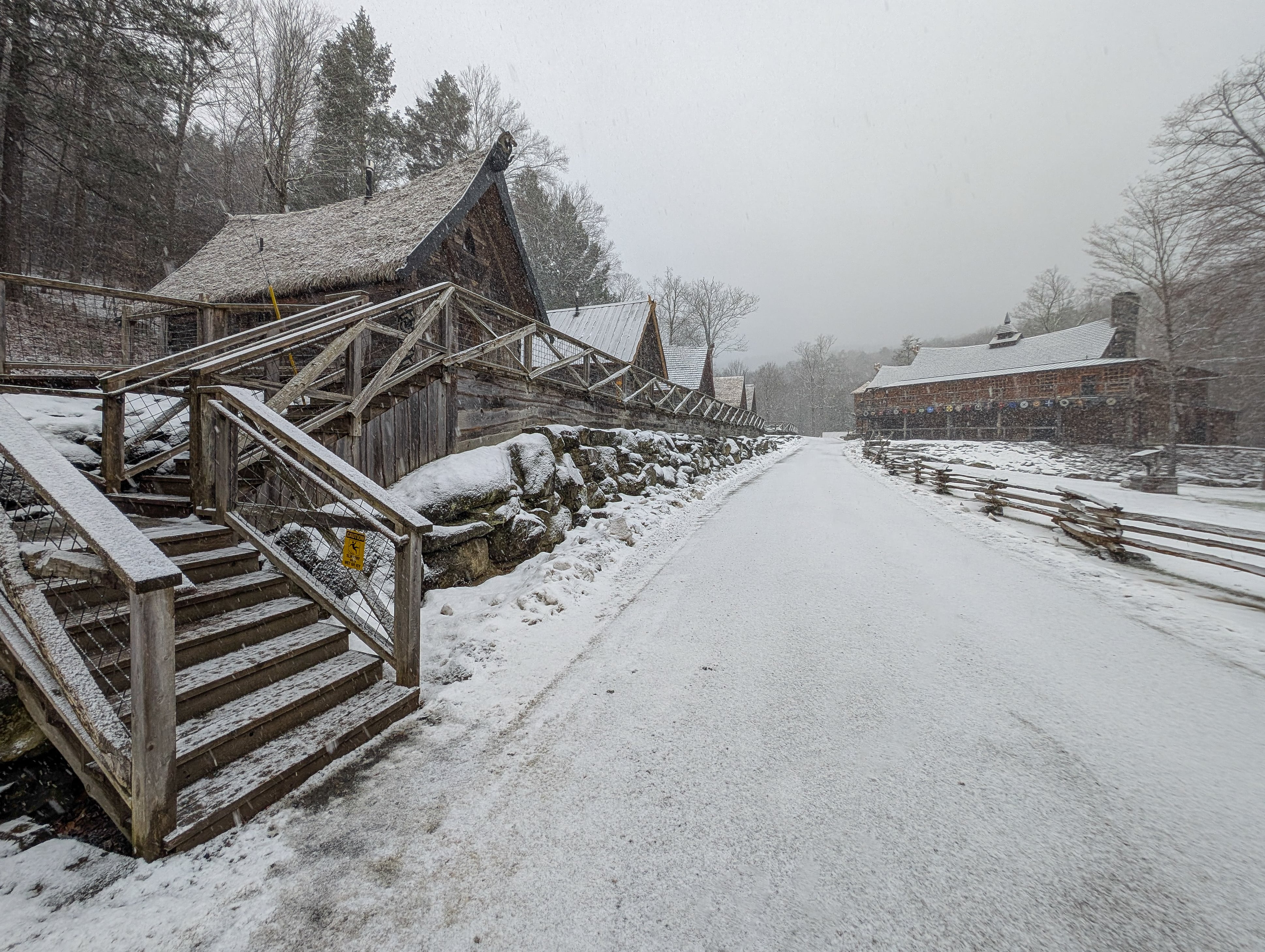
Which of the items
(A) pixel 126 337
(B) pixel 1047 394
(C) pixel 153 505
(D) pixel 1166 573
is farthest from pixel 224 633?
(B) pixel 1047 394

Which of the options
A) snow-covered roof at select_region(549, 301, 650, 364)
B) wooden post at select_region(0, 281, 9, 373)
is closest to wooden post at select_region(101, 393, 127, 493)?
wooden post at select_region(0, 281, 9, 373)

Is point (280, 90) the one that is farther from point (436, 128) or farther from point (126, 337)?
point (126, 337)

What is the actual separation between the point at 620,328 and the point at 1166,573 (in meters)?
18.7

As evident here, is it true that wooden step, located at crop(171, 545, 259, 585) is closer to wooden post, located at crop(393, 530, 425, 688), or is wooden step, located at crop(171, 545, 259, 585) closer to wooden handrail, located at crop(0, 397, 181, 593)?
wooden handrail, located at crop(0, 397, 181, 593)

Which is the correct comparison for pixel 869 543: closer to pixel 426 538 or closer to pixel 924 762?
pixel 924 762

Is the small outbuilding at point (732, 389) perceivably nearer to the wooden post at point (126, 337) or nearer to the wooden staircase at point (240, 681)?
the wooden post at point (126, 337)

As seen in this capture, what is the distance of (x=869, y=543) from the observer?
691cm

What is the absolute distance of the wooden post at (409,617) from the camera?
294 centimetres

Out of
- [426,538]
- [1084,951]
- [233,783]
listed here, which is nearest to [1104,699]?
[1084,951]

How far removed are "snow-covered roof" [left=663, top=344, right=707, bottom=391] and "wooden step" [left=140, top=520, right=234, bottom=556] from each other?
80.9ft

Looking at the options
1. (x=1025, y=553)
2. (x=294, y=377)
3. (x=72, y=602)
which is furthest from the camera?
(x=1025, y=553)

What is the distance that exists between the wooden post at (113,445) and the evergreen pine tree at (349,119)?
2337 centimetres

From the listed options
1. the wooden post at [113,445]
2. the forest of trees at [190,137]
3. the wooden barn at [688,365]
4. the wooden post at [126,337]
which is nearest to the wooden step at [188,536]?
the wooden post at [113,445]

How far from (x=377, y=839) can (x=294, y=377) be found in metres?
3.44
